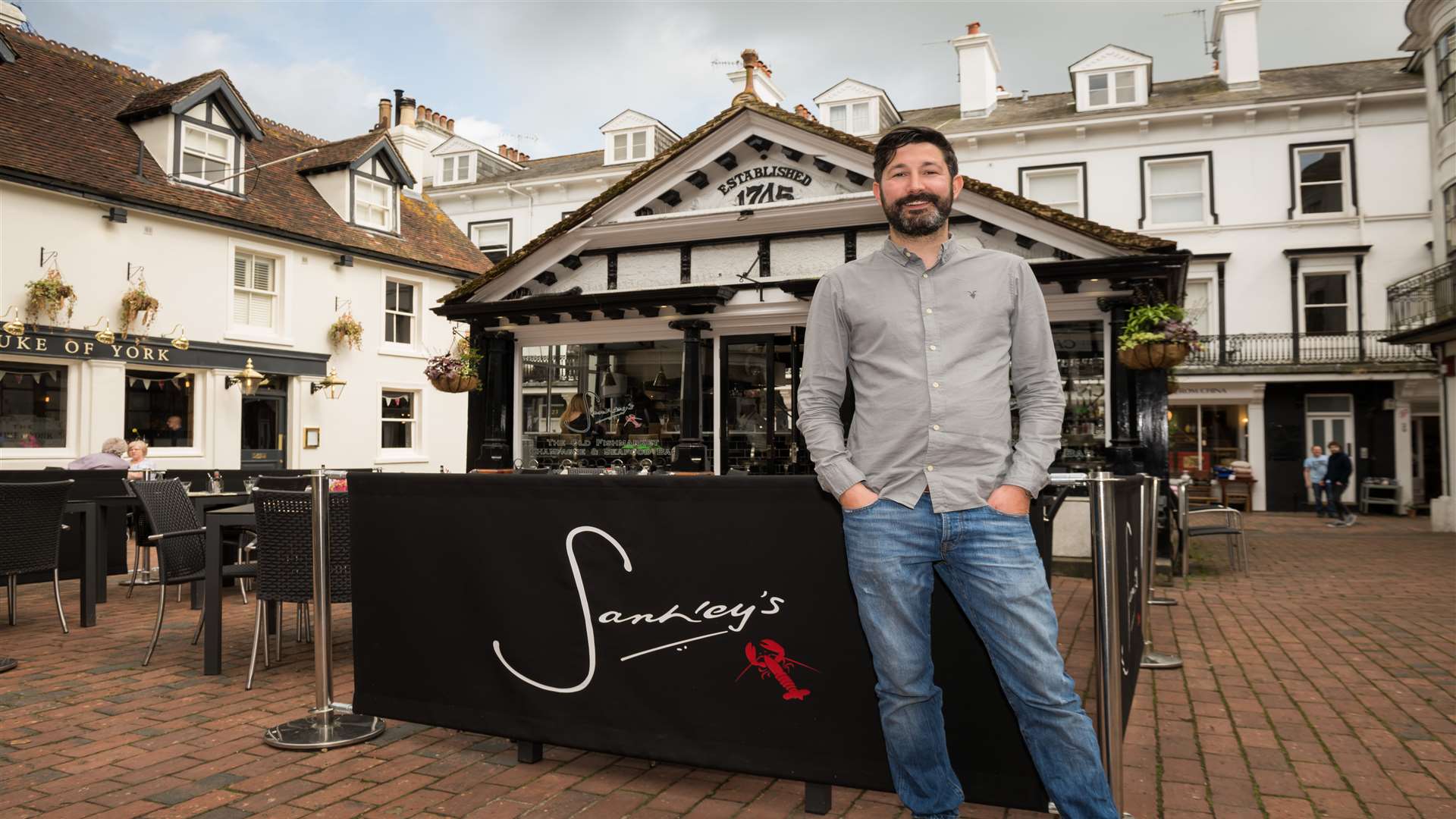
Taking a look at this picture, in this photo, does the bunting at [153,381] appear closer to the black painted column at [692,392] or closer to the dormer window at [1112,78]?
the black painted column at [692,392]

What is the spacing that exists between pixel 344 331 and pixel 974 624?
1835 cm

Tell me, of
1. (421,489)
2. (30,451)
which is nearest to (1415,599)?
(421,489)

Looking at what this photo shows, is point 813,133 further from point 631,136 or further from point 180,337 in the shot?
point 631,136

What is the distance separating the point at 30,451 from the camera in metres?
13.7

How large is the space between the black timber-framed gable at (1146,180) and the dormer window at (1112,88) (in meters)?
1.69

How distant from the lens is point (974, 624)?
8.48 feet

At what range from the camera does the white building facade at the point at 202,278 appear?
46.3ft

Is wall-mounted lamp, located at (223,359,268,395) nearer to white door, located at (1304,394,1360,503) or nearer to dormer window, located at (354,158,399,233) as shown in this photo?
dormer window, located at (354,158,399,233)

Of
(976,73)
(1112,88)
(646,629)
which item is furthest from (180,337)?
(1112,88)

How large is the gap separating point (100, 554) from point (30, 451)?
8.97m

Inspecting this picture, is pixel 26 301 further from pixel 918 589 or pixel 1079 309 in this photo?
pixel 918 589

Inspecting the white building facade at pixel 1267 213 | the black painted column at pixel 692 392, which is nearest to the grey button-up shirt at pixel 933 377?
the black painted column at pixel 692 392

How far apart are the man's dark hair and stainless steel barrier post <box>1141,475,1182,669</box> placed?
9.29 feet

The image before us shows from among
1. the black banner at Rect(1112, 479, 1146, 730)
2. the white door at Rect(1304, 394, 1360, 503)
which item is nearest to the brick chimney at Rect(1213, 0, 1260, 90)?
the white door at Rect(1304, 394, 1360, 503)
